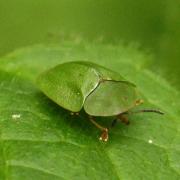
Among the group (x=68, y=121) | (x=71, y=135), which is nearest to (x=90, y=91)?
(x=68, y=121)

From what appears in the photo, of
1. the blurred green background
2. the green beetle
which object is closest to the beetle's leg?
the green beetle

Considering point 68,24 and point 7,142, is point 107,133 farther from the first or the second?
point 68,24

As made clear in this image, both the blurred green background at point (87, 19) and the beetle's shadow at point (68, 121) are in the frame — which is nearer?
the beetle's shadow at point (68, 121)

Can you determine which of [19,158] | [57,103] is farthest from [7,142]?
[57,103]

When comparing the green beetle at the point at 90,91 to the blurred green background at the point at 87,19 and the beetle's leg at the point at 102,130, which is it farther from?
the blurred green background at the point at 87,19

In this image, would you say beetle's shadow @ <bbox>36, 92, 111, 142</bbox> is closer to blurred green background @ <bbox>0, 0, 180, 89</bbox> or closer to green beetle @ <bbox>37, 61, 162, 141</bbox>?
green beetle @ <bbox>37, 61, 162, 141</bbox>

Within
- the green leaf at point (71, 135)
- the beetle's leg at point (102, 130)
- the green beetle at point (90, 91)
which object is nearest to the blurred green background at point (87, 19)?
the green leaf at point (71, 135)
